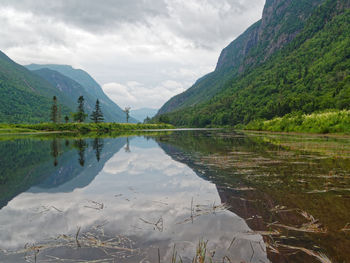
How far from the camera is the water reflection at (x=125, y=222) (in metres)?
4.70

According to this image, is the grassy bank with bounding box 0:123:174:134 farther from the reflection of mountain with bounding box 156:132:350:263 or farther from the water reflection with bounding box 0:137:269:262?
the reflection of mountain with bounding box 156:132:350:263

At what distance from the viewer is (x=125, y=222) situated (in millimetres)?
6309

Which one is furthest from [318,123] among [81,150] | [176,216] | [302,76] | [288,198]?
[302,76]

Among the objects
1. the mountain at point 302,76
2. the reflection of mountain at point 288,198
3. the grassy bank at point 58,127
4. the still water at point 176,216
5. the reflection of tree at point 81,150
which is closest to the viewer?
the still water at point 176,216

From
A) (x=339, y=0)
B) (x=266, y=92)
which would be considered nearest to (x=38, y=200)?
(x=266, y=92)

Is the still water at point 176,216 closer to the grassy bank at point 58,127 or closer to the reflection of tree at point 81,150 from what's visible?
the reflection of tree at point 81,150

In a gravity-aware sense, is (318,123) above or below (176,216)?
above

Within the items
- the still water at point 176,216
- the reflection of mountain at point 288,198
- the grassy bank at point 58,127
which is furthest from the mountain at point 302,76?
the still water at point 176,216

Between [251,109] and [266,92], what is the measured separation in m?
23.7

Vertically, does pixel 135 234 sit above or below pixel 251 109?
below

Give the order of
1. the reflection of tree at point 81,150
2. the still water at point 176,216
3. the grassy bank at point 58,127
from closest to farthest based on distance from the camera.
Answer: the still water at point 176,216, the reflection of tree at point 81,150, the grassy bank at point 58,127

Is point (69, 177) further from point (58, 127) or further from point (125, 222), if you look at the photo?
point (58, 127)

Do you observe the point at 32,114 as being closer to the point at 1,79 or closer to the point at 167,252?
the point at 1,79

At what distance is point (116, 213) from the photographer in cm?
702
